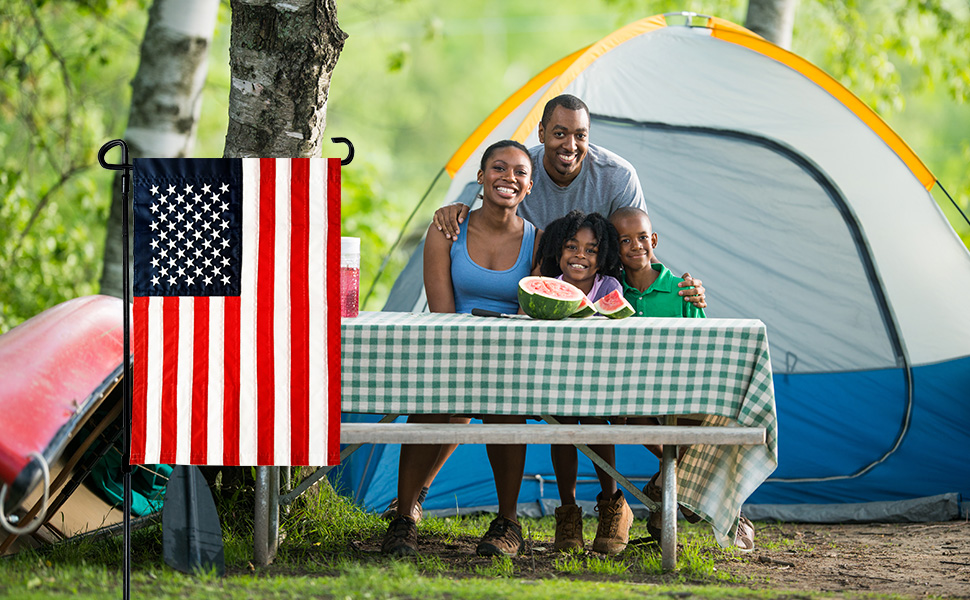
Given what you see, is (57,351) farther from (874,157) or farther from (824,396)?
(874,157)

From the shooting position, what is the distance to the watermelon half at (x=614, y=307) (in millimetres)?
3188

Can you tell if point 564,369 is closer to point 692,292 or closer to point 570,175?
point 692,292

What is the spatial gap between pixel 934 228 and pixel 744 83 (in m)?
1.15

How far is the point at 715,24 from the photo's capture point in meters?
4.75

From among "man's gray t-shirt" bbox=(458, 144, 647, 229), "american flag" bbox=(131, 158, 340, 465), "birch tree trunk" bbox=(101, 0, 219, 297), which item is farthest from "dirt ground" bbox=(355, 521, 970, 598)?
"birch tree trunk" bbox=(101, 0, 219, 297)

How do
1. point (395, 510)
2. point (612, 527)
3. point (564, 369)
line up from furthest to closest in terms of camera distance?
point (395, 510) < point (612, 527) < point (564, 369)

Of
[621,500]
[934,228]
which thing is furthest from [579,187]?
[934,228]

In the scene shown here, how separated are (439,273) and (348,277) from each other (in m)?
0.45

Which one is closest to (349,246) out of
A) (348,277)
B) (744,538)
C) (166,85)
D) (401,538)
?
(348,277)

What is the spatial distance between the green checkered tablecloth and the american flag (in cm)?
24

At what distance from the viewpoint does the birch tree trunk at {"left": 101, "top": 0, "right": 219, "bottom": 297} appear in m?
5.41

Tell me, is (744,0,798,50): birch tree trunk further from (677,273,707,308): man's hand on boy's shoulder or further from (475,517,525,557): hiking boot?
(475,517,525,557): hiking boot

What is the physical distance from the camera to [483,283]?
3461 millimetres

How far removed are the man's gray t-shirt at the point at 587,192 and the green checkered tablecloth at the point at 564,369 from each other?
914 mm
